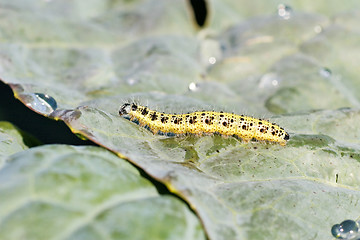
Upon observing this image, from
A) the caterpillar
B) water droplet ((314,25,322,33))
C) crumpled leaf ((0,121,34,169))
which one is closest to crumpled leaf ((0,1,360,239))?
water droplet ((314,25,322,33))

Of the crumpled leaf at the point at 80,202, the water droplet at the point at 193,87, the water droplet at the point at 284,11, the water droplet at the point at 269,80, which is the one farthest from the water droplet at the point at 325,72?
the crumpled leaf at the point at 80,202

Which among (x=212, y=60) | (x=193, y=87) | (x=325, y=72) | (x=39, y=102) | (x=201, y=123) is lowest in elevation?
(x=39, y=102)

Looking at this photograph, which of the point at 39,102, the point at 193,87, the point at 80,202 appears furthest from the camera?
the point at 193,87

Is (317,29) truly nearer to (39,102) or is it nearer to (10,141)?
(39,102)

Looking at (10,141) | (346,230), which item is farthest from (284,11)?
(10,141)

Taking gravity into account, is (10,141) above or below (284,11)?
below

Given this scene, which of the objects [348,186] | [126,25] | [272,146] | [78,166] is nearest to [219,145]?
[272,146]

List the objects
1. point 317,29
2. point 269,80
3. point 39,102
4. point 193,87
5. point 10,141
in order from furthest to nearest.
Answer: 1. point 317,29
2. point 269,80
3. point 193,87
4. point 39,102
5. point 10,141

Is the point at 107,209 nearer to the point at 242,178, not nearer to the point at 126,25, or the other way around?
the point at 242,178
